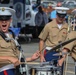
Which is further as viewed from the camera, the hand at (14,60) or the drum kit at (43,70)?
the drum kit at (43,70)

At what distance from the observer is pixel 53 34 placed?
730 cm

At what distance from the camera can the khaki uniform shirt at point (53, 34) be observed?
7.26 m

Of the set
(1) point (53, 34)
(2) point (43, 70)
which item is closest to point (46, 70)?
(2) point (43, 70)

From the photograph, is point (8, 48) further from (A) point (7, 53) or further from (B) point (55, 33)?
(B) point (55, 33)

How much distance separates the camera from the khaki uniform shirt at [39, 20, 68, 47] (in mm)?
7258

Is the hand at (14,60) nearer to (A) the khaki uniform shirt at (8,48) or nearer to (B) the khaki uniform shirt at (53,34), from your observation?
(A) the khaki uniform shirt at (8,48)

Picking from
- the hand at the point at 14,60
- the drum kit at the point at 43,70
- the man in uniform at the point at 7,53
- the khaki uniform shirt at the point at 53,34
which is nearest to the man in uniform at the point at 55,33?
the khaki uniform shirt at the point at 53,34

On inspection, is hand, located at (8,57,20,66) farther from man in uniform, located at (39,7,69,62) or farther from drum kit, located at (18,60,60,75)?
Result: man in uniform, located at (39,7,69,62)

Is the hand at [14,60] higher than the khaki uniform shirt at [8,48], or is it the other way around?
the khaki uniform shirt at [8,48]

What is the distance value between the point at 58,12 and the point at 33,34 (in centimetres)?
1531

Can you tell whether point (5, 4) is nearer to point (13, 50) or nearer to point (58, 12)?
point (58, 12)

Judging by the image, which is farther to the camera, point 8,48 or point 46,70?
point 46,70

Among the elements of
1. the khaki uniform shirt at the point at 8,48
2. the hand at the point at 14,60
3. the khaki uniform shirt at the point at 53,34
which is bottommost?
the khaki uniform shirt at the point at 53,34

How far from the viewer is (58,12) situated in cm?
727
